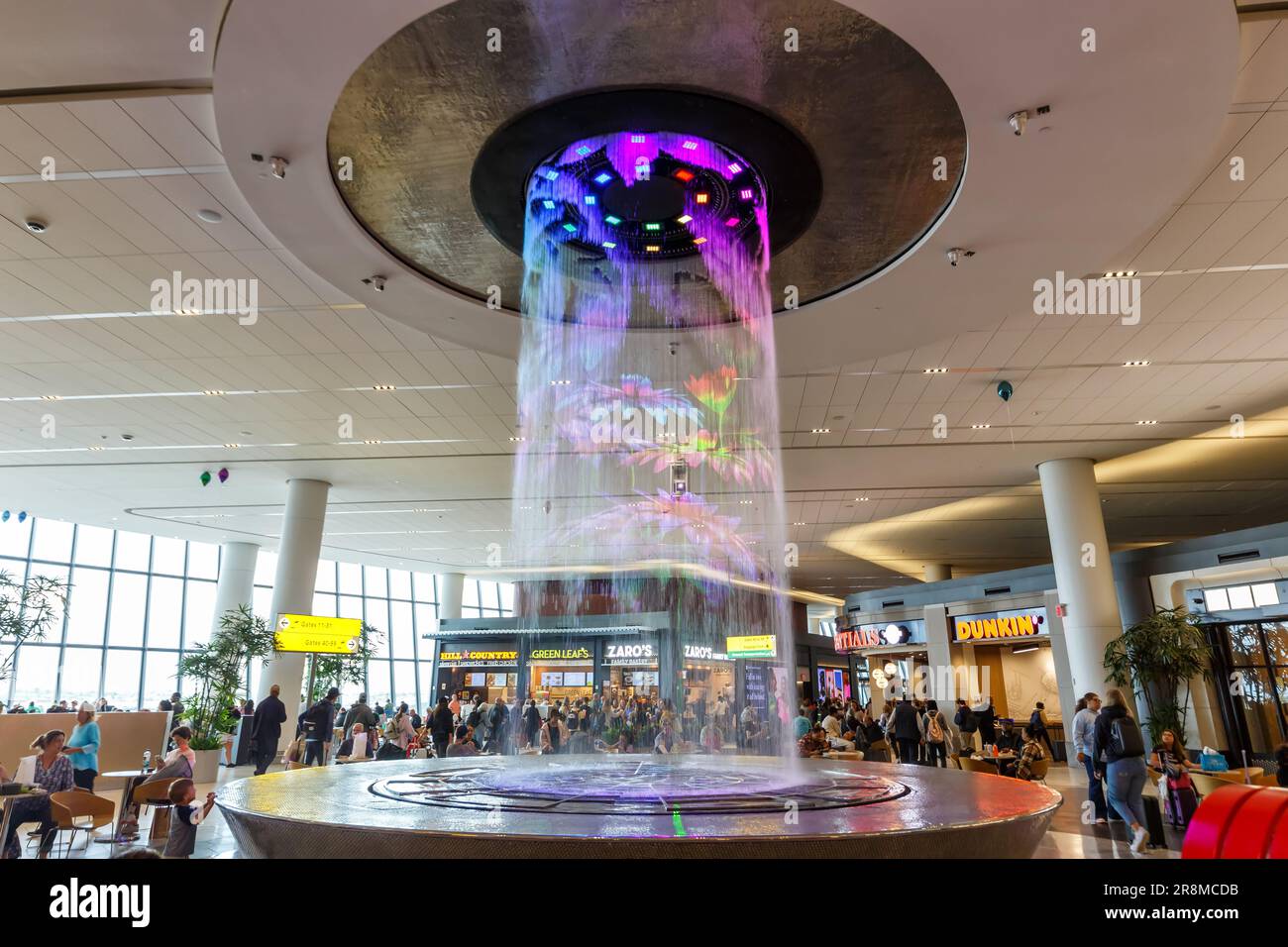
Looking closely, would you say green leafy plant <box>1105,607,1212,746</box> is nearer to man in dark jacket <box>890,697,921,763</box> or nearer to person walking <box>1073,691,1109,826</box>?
man in dark jacket <box>890,697,921,763</box>

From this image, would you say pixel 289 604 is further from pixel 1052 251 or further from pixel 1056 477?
pixel 1056 477

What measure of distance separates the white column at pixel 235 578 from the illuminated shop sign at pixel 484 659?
297 inches

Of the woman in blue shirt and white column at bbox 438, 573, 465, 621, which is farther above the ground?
white column at bbox 438, 573, 465, 621

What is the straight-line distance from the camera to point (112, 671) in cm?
2175

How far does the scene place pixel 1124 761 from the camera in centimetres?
702

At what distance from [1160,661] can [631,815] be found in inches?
532

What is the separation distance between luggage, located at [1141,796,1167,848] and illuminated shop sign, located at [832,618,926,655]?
1668 centimetres

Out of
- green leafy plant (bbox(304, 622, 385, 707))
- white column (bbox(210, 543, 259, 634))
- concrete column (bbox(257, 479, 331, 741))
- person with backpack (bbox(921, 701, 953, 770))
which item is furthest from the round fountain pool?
white column (bbox(210, 543, 259, 634))

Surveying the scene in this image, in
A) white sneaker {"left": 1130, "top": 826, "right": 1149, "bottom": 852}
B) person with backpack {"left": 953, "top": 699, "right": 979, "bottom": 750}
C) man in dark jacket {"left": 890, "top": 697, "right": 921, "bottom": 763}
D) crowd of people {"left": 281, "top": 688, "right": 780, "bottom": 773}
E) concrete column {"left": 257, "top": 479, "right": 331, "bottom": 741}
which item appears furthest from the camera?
person with backpack {"left": 953, "top": 699, "right": 979, "bottom": 750}

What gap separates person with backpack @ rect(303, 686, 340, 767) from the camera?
12.2 m

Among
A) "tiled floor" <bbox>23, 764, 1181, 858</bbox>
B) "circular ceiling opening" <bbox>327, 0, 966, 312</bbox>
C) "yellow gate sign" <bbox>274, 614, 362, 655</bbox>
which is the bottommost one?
"tiled floor" <bbox>23, 764, 1181, 858</bbox>

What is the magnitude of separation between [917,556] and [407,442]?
63.3ft

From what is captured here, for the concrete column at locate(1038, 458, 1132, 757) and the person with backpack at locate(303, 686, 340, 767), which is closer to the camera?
the person with backpack at locate(303, 686, 340, 767)
